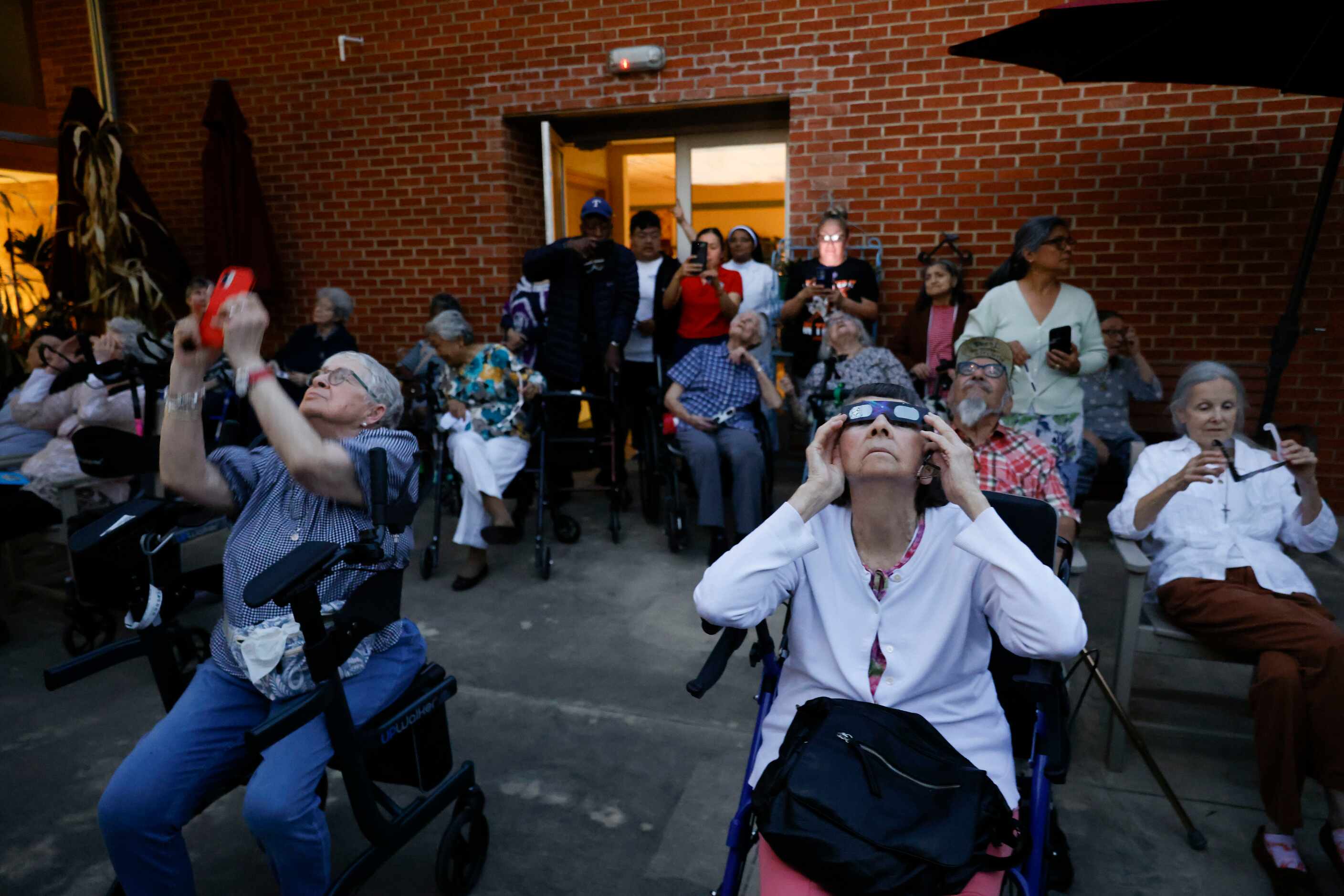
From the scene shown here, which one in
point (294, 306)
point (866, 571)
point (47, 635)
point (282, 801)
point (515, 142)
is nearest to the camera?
point (282, 801)

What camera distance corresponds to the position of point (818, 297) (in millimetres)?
5062

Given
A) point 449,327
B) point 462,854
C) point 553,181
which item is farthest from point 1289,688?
point 553,181

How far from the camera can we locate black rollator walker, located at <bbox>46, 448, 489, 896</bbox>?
159 cm

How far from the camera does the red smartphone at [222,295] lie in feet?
5.56

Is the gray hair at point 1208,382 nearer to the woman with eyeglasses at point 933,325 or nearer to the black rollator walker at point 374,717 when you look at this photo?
the woman with eyeglasses at point 933,325

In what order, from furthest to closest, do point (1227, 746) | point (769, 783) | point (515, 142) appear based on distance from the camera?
point (515, 142), point (1227, 746), point (769, 783)

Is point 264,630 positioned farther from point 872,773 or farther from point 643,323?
point 643,323

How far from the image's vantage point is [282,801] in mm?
→ 1700

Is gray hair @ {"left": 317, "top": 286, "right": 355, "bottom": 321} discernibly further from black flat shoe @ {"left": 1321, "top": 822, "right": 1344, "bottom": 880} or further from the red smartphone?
black flat shoe @ {"left": 1321, "top": 822, "right": 1344, "bottom": 880}

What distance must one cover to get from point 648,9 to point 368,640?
4.90m

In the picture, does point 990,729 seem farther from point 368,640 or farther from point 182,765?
point 182,765

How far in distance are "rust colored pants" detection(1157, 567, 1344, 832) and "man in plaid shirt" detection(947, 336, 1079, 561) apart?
0.50 m

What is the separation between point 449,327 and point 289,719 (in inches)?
119

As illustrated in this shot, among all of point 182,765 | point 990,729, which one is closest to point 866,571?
point 990,729
